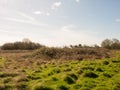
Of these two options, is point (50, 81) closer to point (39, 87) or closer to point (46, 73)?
point (39, 87)

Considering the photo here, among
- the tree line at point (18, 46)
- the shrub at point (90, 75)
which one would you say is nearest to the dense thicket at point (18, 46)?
the tree line at point (18, 46)

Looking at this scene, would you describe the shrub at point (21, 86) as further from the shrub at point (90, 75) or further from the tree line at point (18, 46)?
the tree line at point (18, 46)

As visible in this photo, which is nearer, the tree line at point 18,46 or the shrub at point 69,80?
the shrub at point 69,80

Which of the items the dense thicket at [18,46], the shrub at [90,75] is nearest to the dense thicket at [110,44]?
the dense thicket at [18,46]

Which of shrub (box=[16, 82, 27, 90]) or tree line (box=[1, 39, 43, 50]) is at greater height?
tree line (box=[1, 39, 43, 50])

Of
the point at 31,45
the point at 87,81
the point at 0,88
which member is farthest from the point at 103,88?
the point at 31,45

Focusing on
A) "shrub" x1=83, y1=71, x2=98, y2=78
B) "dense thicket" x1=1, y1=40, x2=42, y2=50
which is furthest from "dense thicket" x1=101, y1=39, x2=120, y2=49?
"shrub" x1=83, y1=71, x2=98, y2=78

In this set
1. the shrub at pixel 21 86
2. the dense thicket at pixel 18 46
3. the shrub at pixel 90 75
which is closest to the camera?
the shrub at pixel 21 86

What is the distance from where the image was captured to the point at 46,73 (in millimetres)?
19578

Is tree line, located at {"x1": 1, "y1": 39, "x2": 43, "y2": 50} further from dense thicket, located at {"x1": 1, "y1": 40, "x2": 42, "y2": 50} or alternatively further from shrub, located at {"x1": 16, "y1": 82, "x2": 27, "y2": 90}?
shrub, located at {"x1": 16, "y1": 82, "x2": 27, "y2": 90}

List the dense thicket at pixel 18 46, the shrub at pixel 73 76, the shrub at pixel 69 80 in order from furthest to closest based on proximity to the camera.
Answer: the dense thicket at pixel 18 46 < the shrub at pixel 73 76 < the shrub at pixel 69 80

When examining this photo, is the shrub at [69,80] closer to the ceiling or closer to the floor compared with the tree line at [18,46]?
closer to the floor

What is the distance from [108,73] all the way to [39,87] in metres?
7.97

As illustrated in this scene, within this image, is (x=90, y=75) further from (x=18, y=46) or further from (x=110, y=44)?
(x=110, y=44)
